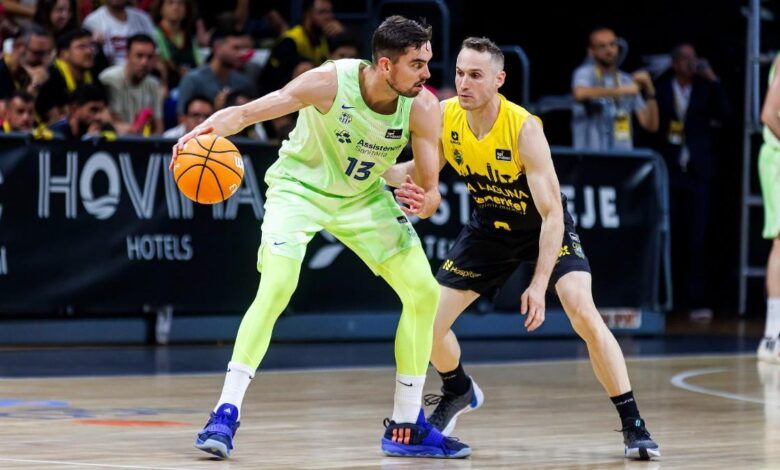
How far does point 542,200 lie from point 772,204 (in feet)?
17.4

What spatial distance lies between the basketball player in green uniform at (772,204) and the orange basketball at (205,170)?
5890mm

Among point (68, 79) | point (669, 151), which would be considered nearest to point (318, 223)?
point (68, 79)

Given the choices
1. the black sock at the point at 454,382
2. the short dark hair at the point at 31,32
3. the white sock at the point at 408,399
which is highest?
the short dark hair at the point at 31,32

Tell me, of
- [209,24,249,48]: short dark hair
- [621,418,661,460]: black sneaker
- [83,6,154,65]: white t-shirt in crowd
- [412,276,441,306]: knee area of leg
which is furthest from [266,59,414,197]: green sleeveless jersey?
[83,6,154,65]: white t-shirt in crowd

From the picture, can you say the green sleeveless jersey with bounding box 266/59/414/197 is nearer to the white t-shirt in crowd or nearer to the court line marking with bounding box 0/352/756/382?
the court line marking with bounding box 0/352/756/382

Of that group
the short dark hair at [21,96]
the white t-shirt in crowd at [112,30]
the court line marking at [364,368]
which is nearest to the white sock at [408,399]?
the court line marking at [364,368]

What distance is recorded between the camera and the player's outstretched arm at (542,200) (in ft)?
22.4

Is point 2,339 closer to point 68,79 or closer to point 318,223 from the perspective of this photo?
point 68,79

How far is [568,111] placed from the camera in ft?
53.4

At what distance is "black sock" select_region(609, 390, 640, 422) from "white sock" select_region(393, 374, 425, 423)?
911mm

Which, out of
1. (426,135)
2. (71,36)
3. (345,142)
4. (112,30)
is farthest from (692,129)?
(345,142)

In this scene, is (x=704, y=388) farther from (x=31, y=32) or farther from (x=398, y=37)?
(x=31, y=32)

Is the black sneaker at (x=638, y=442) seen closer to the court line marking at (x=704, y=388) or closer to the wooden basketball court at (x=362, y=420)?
the wooden basketball court at (x=362, y=420)

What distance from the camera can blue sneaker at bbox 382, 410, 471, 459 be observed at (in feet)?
22.7
